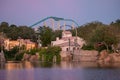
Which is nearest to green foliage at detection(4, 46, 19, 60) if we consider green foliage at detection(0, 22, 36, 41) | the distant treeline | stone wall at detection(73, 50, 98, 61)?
the distant treeline

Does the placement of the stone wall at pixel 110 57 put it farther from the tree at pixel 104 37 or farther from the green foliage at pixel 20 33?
the green foliage at pixel 20 33

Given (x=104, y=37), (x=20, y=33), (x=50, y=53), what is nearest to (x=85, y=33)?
(x=50, y=53)

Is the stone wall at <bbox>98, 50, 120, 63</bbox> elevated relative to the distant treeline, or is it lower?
lower

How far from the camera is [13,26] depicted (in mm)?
192125

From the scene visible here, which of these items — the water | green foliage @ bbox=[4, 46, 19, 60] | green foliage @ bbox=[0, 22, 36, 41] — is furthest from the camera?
green foliage @ bbox=[0, 22, 36, 41]

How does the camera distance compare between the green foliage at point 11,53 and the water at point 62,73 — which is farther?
the green foliage at point 11,53

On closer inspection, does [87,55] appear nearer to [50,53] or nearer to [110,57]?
[110,57]

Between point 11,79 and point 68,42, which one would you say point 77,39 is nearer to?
point 68,42

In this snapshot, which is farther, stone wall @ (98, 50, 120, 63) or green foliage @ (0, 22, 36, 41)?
green foliage @ (0, 22, 36, 41)

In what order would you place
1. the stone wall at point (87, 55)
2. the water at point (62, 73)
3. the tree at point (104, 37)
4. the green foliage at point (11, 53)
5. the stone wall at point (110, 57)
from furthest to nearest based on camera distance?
1. the green foliage at point (11, 53)
2. the stone wall at point (87, 55)
3. the tree at point (104, 37)
4. the stone wall at point (110, 57)
5. the water at point (62, 73)

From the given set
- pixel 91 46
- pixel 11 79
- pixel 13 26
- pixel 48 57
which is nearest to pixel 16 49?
pixel 48 57

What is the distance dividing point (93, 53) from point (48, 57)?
14759mm

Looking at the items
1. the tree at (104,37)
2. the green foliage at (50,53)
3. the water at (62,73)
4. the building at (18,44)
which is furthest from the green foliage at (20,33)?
the water at (62,73)

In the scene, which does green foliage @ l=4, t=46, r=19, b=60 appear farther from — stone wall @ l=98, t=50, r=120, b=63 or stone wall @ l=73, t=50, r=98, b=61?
stone wall @ l=98, t=50, r=120, b=63
